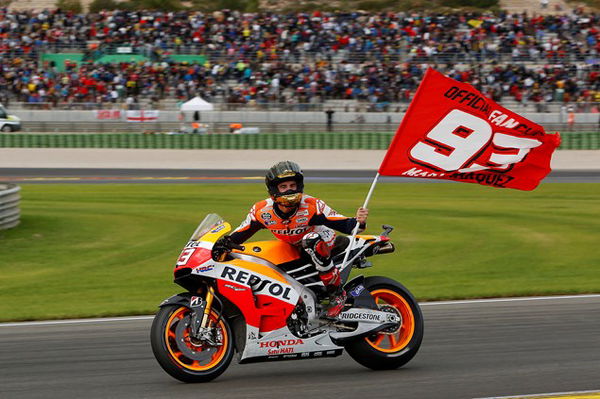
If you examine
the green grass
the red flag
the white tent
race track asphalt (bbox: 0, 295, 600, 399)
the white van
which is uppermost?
the red flag

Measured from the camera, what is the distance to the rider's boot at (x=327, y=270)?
251 inches

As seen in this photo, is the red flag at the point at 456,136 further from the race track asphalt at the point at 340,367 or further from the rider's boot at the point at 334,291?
the race track asphalt at the point at 340,367

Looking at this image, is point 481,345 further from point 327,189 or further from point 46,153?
point 46,153

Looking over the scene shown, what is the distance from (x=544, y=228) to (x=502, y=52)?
27556mm

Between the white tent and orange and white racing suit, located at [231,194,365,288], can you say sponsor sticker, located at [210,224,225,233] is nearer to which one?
orange and white racing suit, located at [231,194,365,288]

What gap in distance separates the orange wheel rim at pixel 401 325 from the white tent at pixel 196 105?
32362mm

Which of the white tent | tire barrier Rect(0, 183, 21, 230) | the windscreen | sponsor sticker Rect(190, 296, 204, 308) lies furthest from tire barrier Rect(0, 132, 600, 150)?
sponsor sticker Rect(190, 296, 204, 308)

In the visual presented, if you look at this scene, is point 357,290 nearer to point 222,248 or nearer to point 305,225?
point 305,225

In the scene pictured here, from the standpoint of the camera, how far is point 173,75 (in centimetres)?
4141

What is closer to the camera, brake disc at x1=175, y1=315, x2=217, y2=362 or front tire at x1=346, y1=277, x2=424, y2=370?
brake disc at x1=175, y1=315, x2=217, y2=362

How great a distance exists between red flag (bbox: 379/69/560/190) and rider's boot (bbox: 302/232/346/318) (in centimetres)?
85

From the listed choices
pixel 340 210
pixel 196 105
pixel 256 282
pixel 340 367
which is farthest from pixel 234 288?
pixel 196 105

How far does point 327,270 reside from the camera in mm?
6555

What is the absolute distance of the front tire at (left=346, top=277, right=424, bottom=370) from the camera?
22.0 ft
